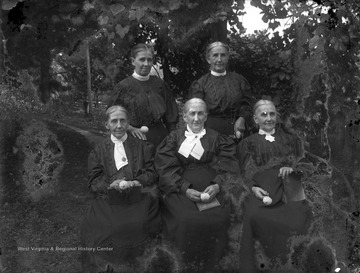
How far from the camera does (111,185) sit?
5.03 metres

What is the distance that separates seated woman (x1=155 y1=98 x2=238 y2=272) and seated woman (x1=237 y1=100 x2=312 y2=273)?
209mm

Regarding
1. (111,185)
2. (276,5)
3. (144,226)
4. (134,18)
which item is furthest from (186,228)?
(276,5)

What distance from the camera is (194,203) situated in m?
5.05

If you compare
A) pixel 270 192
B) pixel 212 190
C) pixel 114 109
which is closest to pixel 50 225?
pixel 114 109

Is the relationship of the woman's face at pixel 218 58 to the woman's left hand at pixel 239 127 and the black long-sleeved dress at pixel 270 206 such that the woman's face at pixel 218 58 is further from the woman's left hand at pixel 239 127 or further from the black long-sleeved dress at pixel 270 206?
the black long-sleeved dress at pixel 270 206

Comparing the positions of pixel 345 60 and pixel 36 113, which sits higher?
pixel 345 60

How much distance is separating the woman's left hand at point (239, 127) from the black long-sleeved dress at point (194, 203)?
372mm

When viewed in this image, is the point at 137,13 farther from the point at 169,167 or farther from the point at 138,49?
the point at 169,167

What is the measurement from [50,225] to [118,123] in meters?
1.47

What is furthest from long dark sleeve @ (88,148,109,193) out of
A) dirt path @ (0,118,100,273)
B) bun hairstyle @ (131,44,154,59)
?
bun hairstyle @ (131,44,154,59)

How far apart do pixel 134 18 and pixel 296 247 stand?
3157mm

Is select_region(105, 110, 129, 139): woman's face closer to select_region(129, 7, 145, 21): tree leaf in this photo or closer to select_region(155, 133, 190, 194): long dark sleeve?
select_region(155, 133, 190, 194): long dark sleeve

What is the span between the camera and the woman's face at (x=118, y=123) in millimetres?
5195

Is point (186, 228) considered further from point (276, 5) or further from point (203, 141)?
point (276, 5)
